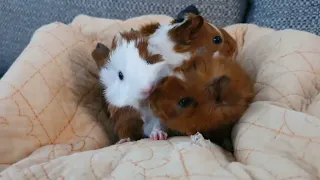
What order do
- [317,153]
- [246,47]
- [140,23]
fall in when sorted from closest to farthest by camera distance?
1. [317,153]
2. [246,47]
3. [140,23]

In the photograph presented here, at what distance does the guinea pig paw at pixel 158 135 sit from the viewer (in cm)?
91

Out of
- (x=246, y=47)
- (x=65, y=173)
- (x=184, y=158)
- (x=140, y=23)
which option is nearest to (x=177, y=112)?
(x=184, y=158)

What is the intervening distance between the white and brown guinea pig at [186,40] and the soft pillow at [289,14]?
0.35 m

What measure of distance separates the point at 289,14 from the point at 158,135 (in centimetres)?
60

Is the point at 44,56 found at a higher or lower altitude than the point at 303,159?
higher

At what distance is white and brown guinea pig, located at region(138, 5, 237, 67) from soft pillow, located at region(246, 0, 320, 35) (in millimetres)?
351

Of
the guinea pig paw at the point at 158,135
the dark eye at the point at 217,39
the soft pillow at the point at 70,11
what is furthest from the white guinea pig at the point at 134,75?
the soft pillow at the point at 70,11

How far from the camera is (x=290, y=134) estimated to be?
0.78 m

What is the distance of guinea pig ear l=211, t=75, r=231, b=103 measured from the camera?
2.74 ft

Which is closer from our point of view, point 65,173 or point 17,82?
point 65,173

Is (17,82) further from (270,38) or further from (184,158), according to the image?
(270,38)

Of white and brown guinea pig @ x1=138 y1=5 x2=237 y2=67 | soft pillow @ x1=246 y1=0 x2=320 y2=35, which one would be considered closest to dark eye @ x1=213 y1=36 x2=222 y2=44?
white and brown guinea pig @ x1=138 y1=5 x2=237 y2=67

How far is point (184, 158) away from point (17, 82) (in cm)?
44

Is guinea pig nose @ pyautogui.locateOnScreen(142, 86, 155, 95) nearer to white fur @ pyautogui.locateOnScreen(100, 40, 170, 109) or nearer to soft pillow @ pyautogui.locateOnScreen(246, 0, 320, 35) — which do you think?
white fur @ pyautogui.locateOnScreen(100, 40, 170, 109)
